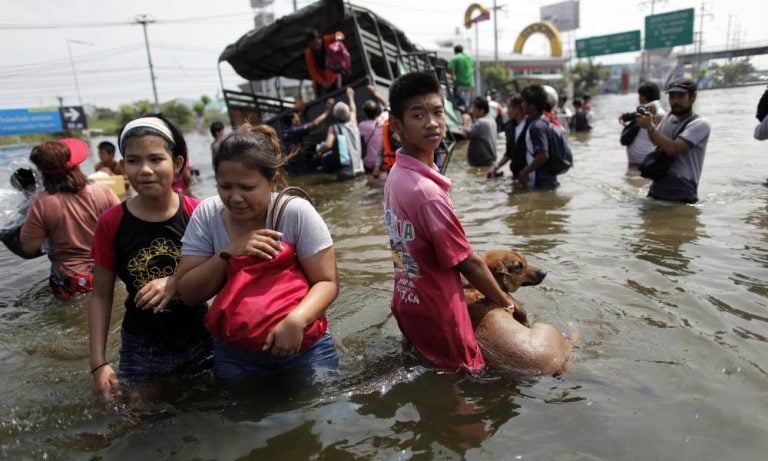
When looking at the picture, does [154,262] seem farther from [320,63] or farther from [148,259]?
[320,63]

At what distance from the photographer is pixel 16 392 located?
3455mm

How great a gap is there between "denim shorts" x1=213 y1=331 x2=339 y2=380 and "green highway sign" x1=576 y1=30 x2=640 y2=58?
199 feet

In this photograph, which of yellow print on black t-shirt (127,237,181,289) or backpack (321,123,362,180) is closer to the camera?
yellow print on black t-shirt (127,237,181,289)

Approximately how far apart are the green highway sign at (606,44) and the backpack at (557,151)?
180ft

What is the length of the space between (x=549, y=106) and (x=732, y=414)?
5427 mm

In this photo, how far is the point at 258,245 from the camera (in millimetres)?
2252

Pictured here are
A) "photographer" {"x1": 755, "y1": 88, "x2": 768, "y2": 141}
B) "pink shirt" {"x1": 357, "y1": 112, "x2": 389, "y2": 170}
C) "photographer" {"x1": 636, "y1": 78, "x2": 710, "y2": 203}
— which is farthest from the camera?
"pink shirt" {"x1": 357, "y1": 112, "x2": 389, "y2": 170}

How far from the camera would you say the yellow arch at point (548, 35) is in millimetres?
60281

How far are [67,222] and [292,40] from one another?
31.2ft

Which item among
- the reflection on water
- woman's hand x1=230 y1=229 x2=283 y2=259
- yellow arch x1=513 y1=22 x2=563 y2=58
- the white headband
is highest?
yellow arch x1=513 y1=22 x2=563 y2=58

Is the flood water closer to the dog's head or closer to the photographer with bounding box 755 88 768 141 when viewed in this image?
the dog's head

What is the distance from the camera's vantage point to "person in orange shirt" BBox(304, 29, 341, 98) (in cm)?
1208

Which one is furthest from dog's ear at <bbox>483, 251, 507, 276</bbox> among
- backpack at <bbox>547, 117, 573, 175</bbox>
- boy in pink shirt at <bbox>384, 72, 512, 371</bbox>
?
backpack at <bbox>547, 117, 573, 175</bbox>

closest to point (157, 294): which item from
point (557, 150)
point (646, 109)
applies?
point (646, 109)
